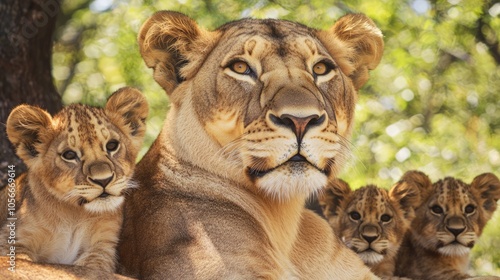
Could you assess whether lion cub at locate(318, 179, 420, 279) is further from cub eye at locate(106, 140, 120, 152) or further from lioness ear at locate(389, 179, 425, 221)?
cub eye at locate(106, 140, 120, 152)

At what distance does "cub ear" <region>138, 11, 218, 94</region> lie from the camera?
4.98 metres

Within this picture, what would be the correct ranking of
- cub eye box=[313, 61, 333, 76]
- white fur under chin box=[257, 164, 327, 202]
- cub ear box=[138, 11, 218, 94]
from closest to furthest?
white fur under chin box=[257, 164, 327, 202]
cub eye box=[313, 61, 333, 76]
cub ear box=[138, 11, 218, 94]

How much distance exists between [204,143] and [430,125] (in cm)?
750

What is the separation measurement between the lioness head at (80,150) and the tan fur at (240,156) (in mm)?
287

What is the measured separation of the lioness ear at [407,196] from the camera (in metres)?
7.22

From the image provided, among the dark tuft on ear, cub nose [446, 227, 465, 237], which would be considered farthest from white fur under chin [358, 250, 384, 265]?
cub nose [446, 227, 465, 237]

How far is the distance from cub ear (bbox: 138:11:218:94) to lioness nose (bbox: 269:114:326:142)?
780 mm

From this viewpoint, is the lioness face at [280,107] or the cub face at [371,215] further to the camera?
the cub face at [371,215]

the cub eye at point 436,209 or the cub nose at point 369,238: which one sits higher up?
the cub nose at point 369,238

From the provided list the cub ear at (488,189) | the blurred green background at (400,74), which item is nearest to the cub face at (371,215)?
the cub ear at (488,189)

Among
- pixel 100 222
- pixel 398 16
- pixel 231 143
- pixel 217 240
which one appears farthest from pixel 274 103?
pixel 398 16

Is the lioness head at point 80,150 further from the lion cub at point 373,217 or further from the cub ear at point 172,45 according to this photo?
the lion cub at point 373,217

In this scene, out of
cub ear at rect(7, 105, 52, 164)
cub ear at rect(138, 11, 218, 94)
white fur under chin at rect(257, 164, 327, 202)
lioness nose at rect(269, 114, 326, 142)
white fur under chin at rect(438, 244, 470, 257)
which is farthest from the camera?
white fur under chin at rect(438, 244, 470, 257)

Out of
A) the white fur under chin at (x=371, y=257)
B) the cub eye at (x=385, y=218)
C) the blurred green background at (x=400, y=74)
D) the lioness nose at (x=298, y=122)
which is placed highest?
the lioness nose at (x=298, y=122)
